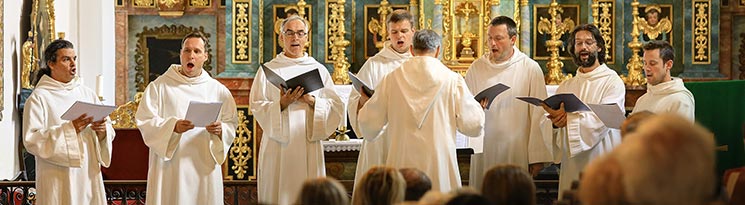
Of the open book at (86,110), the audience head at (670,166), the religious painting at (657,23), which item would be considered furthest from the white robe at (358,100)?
the religious painting at (657,23)

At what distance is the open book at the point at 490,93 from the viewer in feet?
27.4

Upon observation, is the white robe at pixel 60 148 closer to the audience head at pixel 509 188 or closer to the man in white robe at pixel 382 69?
the man in white robe at pixel 382 69

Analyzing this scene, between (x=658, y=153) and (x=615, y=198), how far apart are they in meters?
0.28

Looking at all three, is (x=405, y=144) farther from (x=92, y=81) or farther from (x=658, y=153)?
(x=92, y=81)

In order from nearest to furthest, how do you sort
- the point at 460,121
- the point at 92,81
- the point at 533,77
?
the point at 460,121, the point at 533,77, the point at 92,81

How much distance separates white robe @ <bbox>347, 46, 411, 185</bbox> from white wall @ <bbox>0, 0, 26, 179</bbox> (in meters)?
3.57

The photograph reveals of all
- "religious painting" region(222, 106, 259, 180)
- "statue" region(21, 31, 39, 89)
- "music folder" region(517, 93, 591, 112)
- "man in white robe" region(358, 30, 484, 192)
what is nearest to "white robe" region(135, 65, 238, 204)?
"man in white robe" region(358, 30, 484, 192)

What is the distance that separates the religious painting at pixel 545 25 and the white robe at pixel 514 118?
4.73 m

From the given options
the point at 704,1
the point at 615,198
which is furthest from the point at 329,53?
the point at 615,198

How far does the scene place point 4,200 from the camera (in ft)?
30.8

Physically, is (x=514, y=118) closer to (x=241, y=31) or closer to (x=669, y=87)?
(x=669, y=87)

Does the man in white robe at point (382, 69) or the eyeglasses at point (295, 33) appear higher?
the eyeglasses at point (295, 33)

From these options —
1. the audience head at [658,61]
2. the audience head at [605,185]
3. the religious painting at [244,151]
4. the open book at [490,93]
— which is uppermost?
the audience head at [658,61]

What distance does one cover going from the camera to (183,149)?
875 centimetres
